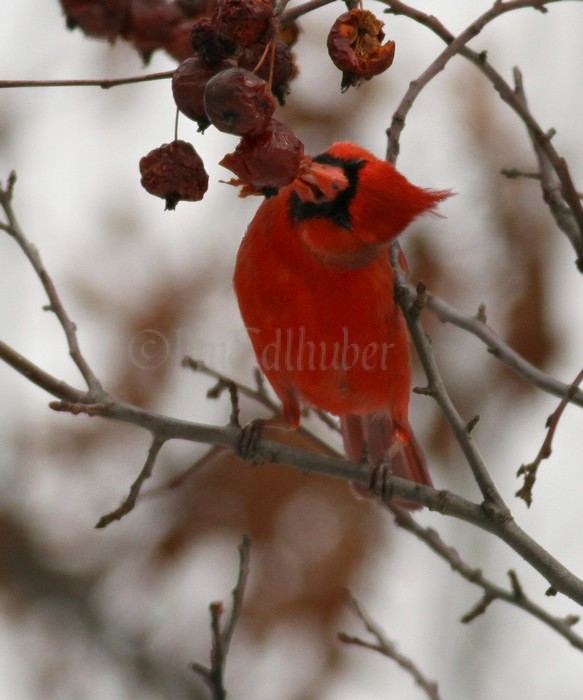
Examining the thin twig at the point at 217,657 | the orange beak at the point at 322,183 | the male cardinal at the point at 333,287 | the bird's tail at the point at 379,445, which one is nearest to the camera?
the thin twig at the point at 217,657

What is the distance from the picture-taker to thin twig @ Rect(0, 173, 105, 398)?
8.79 feet

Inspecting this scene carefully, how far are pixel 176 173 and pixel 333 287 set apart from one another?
5.26ft

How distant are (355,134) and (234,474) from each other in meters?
2.04

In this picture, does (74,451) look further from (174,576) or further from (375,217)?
(375,217)

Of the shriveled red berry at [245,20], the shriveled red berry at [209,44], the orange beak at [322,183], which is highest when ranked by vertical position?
the shriveled red berry at [245,20]

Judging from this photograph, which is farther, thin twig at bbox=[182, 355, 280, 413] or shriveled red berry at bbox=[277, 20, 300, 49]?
thin twig at bbox=[182, 355, 280, 413]

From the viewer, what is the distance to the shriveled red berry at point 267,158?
1.99 meters

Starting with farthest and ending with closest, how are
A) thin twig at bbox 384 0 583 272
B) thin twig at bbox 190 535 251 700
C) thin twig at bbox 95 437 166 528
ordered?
thin twig at bbox 95 437 166 528 → thin twig at bbox 190 535 251 700 → thin twig at bbox 384 0 583 272

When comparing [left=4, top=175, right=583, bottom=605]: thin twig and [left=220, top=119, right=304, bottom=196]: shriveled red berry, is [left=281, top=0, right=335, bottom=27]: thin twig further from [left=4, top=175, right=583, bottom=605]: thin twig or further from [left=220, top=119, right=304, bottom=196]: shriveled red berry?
[left=4, top=175, right=583, bottom=605]: thin twig

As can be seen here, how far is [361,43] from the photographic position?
2.05 m

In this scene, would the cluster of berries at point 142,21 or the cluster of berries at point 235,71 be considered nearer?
the cluster of berries at point 235,71

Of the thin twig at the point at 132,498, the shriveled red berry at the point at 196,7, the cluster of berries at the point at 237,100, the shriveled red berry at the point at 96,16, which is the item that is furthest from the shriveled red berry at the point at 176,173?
the thin twig at the point at 132,498

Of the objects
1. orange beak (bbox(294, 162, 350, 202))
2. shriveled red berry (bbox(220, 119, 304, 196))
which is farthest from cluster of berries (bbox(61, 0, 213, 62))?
orange beak (bbox(294, 162, 350, 202))

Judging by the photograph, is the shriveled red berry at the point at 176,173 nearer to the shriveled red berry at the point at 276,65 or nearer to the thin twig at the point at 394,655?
the shriveled red berry at the point at 276,65
